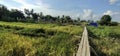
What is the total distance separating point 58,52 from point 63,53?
18cm

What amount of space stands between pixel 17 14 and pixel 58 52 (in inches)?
3034

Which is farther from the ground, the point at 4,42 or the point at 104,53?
the point at 4,42

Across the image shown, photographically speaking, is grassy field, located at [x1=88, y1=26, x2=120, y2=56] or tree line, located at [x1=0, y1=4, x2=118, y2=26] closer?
grassy field, located at [x1=88, y1=26, x2=120, y2=56]

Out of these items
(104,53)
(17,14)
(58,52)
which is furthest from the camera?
(17,14)

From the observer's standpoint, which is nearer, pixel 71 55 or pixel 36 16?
pixel 71 55

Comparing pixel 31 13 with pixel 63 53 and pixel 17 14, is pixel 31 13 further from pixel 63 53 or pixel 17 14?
pixel 63 53

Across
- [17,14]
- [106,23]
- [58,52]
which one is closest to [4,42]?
[58,52]

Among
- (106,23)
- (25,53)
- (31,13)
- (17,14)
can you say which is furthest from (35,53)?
(31,13)

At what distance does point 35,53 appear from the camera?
6.69 metres

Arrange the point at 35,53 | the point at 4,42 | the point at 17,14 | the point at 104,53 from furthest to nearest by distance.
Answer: the point at 17,14
the point at 104,53
the point at 4,42
the point at 35,53

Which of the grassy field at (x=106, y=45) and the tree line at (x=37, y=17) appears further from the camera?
the tree line at (x=37, y=17)

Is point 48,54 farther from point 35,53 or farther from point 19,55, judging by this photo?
point 19,55

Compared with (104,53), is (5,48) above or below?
above

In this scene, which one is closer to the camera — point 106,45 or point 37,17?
point 106,45
